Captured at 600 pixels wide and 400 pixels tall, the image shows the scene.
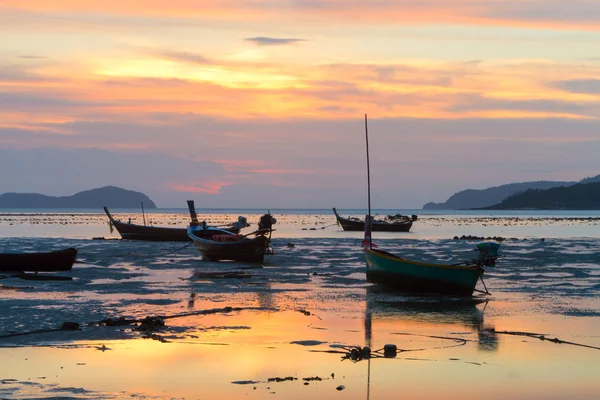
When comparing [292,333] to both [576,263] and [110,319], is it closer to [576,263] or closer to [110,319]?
[110,319]

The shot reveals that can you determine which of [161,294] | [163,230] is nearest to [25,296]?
[161,294]

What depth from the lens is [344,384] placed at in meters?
14.2

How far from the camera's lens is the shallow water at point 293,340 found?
14078mm

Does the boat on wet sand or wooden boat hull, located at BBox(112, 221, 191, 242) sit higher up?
wooden boat hull, located at BBox(112, 221, 191, 242)

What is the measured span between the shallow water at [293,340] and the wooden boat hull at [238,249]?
9700 millimetres

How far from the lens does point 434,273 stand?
28031 mm

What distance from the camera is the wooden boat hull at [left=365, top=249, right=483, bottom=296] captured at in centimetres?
2758

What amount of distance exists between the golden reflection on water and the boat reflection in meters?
0.08

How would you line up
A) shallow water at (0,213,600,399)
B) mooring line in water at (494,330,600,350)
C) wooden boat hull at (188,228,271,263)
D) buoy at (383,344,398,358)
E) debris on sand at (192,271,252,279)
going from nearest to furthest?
shallow water at (0,213,600,399) < buoy at (383,344,398,358) < mooring line in water at (494,330,600,350) < debris on sand at (192,271,252,279) < wooden boat hull at (188,228,271,263)

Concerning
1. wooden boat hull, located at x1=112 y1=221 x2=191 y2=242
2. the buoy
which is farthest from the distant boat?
wooden boat hull, located at x1=112 y1=221 x2=191 y2=242

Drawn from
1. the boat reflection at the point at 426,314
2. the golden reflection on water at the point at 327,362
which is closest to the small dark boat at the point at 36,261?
the boat reflection at the point at 426,314

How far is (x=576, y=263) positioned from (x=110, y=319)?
1215 inches

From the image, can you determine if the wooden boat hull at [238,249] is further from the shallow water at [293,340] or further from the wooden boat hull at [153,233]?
the wooden boat hull at [153,233]

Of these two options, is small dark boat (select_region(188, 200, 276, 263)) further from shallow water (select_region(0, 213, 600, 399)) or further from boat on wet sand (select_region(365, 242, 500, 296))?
boat on wet sand (select_region(365, 242, 500, 296))
